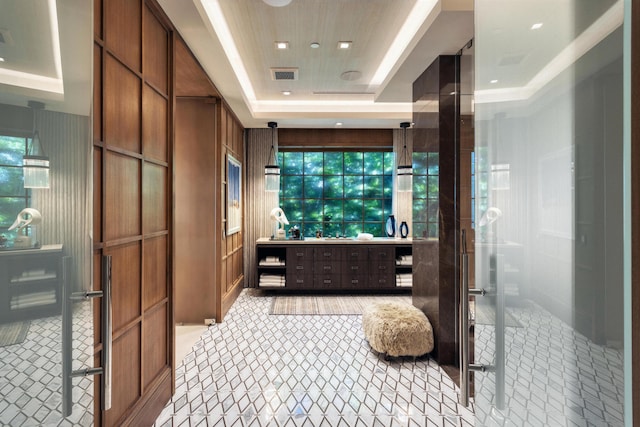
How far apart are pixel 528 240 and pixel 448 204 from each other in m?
2.11

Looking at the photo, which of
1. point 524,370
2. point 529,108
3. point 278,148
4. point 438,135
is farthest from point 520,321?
point 278,148

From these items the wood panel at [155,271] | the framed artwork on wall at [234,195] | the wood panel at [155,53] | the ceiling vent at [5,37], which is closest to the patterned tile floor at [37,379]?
the ceiling vent at [5,37]

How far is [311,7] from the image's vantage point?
8.05 ft

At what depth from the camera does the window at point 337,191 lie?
5.70 meters

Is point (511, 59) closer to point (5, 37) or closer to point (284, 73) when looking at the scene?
point (5, 37)

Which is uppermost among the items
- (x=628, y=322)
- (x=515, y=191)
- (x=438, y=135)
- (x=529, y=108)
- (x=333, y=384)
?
(x=438, y=135)

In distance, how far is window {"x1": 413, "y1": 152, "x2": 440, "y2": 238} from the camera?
2838mm

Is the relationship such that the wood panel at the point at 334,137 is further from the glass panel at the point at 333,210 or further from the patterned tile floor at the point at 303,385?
the patterned tile floor at the point at 303,385

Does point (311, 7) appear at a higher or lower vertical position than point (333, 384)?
higher

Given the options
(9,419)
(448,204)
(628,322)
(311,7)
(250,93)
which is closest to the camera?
(628,322)

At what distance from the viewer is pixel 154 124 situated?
6.86ft

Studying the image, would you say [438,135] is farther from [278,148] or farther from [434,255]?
[278,148]

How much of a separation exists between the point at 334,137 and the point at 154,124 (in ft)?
12.2

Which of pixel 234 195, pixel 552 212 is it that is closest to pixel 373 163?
pixel 234 195
